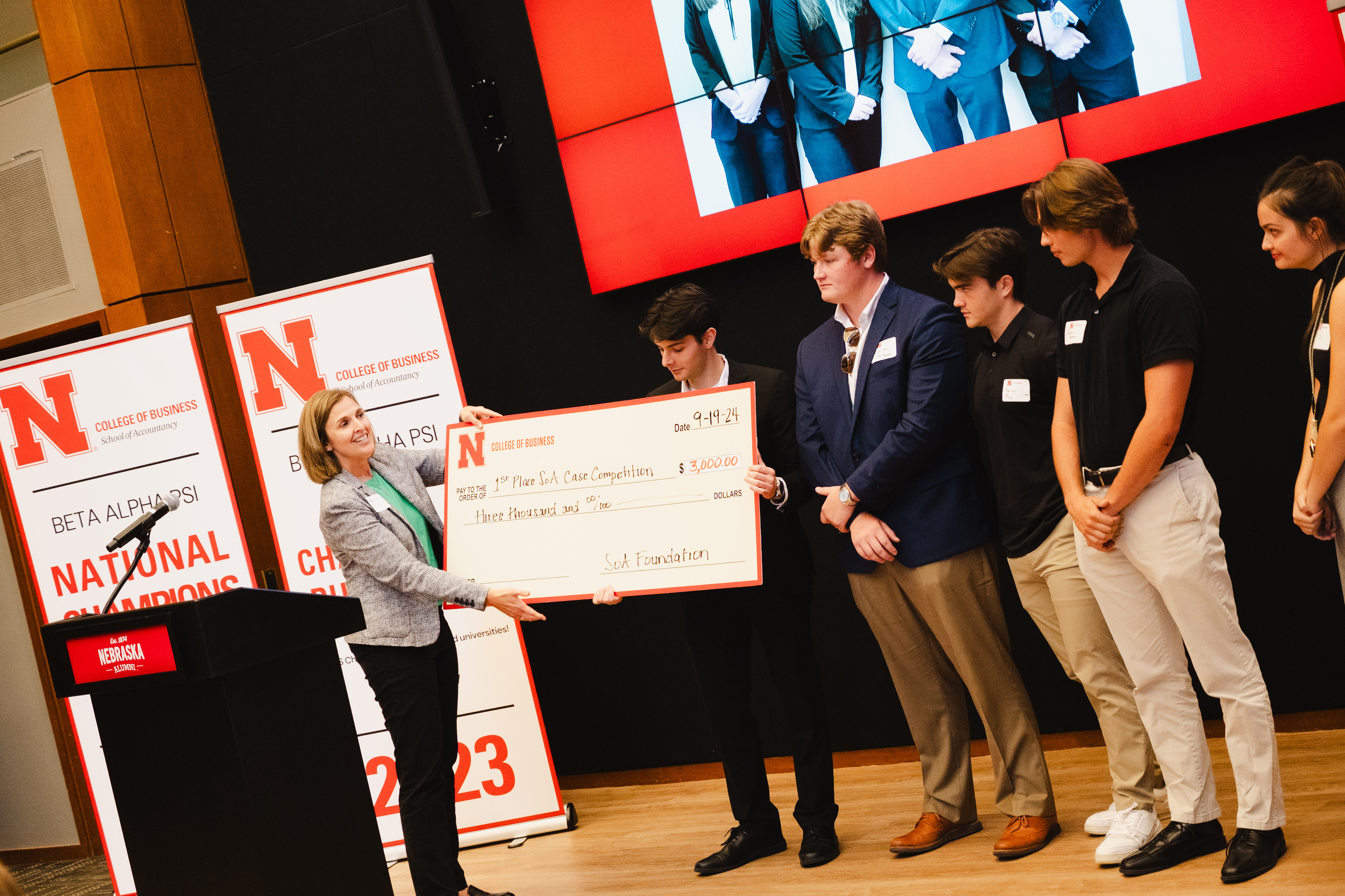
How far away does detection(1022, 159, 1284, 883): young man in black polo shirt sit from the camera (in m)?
2.49

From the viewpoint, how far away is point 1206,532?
8.21 ft

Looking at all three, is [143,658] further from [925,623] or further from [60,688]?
[925,623]

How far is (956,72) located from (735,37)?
845 mm

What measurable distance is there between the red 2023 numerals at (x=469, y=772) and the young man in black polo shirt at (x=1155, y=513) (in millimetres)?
2261

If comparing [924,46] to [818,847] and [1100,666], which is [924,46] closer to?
[1100,666]

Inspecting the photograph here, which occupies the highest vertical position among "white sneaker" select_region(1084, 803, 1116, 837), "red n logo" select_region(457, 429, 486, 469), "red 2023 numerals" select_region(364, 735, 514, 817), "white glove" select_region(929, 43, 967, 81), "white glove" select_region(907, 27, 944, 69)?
"white glove" select_region(907, 27, 944, 69)

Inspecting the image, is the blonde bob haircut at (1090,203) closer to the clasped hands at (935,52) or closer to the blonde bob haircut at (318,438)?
the clasped hands at (935,52)

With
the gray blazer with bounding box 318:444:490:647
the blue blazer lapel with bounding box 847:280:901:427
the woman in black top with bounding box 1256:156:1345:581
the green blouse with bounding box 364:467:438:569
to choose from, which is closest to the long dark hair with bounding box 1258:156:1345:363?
the woman in black top with bounding box 1256:156:1345:581

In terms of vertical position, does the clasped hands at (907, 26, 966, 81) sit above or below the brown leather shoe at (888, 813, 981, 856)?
above

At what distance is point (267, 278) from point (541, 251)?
1.48m

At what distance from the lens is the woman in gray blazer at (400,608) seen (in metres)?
3.11

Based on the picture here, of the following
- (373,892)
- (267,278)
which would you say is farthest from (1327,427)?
(267,278)

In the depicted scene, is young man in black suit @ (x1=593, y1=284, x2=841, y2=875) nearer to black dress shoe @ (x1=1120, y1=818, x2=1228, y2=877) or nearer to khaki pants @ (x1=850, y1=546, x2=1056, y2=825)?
khaki pants @ (x1=850, y1=546, x2=1056, y2=825)

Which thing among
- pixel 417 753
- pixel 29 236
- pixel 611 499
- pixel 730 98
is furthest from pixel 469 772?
pixel 29 236
